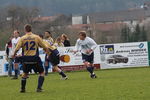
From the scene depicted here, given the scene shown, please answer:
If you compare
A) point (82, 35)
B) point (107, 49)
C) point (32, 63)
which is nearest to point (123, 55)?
point (107, 49)

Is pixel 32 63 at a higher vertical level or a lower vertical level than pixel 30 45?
lower

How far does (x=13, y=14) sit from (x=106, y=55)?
46372 mm

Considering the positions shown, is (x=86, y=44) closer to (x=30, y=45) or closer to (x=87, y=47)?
(x=87, y=47)

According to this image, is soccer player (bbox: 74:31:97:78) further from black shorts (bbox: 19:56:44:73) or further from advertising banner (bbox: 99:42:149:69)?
advertising banner (bbox: 99:42:149:69)

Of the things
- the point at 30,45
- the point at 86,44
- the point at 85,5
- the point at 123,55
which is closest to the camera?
the point at 30,45

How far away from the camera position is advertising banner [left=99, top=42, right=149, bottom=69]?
28.1 m

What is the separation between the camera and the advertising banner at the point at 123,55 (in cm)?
2811

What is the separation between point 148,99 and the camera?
33.7ft

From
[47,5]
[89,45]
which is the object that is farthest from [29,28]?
[47,5]

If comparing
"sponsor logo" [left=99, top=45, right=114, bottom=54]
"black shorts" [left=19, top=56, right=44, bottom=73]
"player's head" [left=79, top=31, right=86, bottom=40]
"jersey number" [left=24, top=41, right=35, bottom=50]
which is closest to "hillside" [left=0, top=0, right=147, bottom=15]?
"sponsor logo" [left=99, top=45, right=114, bottom=54]

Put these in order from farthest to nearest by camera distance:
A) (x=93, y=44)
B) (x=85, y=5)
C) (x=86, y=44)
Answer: (x=85, y=5)
(x=86, y=44)
(x=93, y=44)

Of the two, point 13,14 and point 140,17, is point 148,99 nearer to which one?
point 13,14

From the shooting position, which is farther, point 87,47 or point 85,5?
point 85,5

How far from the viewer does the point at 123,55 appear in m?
28.2
